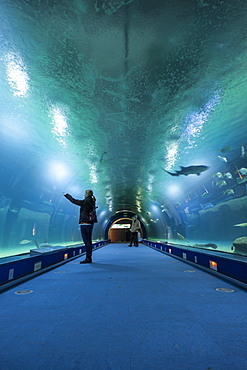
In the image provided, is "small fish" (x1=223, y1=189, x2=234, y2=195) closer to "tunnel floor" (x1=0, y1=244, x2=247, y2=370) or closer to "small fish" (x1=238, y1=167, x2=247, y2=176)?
"small fish" (x1=238, y1=167, x2=247, y2=176)

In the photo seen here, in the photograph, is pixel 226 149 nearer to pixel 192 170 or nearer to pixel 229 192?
pixel 229 192

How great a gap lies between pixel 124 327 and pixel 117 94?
4237 mm

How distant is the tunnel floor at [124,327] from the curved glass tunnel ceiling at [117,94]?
12.4 feet

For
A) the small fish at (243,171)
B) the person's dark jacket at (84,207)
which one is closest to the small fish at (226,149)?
the small fish at (243,171)

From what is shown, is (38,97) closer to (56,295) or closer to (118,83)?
(118,83)

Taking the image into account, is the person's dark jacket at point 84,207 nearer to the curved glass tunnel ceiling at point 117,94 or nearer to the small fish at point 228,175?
the curved glass tunnel ceiling at point 117,94

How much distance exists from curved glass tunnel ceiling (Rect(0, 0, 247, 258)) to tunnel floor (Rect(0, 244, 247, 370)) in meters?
3.78

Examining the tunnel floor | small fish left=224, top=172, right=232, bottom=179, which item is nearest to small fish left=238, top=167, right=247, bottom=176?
small fish left=224, top=172, right=232, bottom=179

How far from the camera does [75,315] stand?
2.48 meters

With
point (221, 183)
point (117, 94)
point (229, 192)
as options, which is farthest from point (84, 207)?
point (229, 192)

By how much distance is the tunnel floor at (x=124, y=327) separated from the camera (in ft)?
5.25

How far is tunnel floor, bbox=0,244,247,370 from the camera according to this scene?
160 cm

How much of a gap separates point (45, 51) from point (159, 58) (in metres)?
1.90

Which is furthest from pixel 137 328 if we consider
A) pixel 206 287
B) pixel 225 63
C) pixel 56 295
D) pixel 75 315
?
pixel 225 63
